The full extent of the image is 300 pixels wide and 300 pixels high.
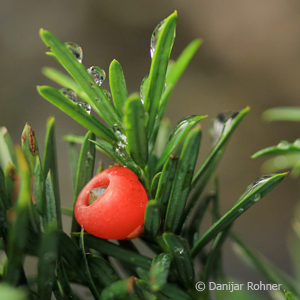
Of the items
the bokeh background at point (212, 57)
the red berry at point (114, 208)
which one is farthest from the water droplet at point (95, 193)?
the bokeh background at point (212, 57)

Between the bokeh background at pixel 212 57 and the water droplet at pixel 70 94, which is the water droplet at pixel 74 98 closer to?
the water droplet at pixel 70 94

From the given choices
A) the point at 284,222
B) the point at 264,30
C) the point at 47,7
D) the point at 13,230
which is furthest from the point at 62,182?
the point at 13,230

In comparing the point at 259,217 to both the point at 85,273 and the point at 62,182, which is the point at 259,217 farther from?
the point at 85,273

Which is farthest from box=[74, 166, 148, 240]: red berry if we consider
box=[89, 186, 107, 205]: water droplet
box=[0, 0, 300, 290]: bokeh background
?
box=[0, 0, 300, 290]: bokeh background

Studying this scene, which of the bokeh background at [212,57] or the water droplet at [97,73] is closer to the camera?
the water droplet at [97,73]

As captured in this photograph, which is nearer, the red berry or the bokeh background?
the red berry

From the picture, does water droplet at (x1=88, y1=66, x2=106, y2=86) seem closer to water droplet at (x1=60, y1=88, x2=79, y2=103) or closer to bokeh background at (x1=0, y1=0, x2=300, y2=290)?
water droplet at (x1=60, y1=88, x2=79, y2=103)

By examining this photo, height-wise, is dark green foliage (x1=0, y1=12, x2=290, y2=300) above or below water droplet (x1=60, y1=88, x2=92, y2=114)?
below
